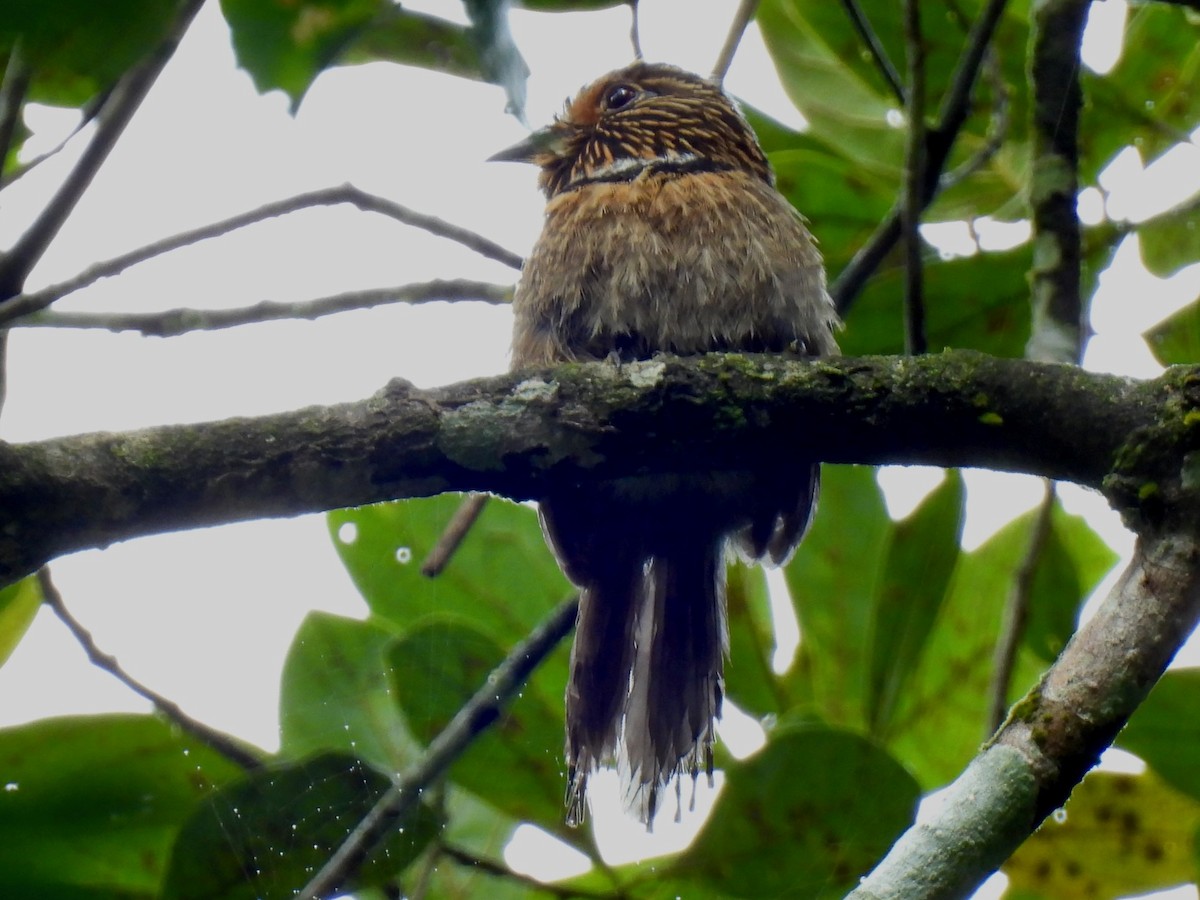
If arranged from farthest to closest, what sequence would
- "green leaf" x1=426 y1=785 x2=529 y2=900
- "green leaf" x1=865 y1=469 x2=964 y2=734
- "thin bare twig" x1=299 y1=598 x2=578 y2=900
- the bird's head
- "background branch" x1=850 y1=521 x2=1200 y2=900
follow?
the bird's head < "green leaf" x1=865 y1=469 x2=964 y2=734 < "green leaf" x1=426 y1=785 x2=529 y2=900 < "thin bare twig" x1=299 y1=598 x2=578 y2=900 < "background branch" x1=850 y1=521 x2=1200 y2=900

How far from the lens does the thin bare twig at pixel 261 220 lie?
1.79 m

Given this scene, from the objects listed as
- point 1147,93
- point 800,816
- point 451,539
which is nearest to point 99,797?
point 451,539

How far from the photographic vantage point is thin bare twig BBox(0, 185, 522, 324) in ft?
5.87

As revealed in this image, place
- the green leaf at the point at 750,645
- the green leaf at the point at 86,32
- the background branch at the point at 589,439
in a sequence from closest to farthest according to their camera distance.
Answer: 1. the green leaf at the point at 86,32
2. the background branch at the point at 589,439
3. the green leaf at the point at 750,645

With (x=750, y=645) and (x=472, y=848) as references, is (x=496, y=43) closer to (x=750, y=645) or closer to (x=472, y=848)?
(x=472, y=848)

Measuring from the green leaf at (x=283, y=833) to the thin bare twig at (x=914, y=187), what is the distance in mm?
1161

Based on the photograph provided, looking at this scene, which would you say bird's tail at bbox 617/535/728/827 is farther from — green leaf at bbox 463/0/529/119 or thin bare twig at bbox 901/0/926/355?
green leaf at bbox 463/0/529/119

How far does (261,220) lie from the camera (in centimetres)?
218

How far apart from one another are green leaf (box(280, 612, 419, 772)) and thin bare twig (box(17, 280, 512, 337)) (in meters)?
0.49

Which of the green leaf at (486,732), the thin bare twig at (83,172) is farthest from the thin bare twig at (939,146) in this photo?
the thin bare twig at (83,172)

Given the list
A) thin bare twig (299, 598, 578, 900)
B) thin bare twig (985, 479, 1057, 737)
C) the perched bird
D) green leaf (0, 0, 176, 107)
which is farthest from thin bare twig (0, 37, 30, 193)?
thin bare twig (985, 479, 1057, 737)

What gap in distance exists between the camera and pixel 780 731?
→ 6.18 ft

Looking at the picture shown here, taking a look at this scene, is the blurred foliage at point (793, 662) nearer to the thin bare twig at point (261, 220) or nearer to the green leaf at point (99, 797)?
the green leaf at point (99, 797)

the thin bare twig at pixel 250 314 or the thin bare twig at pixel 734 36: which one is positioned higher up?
the thin bare twig at pixel 734 36
